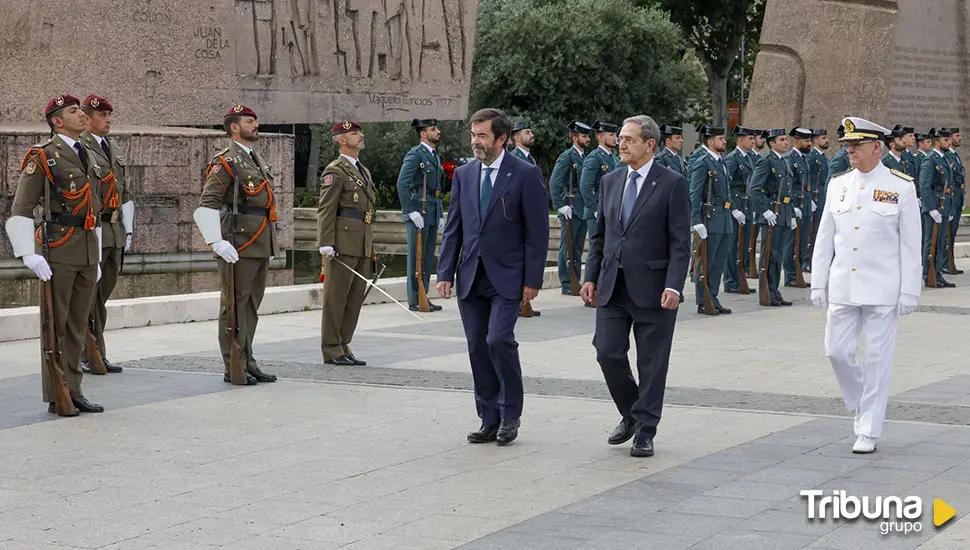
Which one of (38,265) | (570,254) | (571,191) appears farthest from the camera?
(570,254)

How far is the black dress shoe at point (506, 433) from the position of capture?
8328 millimetres

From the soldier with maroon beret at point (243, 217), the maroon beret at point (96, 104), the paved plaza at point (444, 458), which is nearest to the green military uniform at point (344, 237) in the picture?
the paved plaza at point (444, 458)

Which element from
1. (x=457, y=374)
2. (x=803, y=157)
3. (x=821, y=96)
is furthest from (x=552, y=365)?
(x=821, y=96)

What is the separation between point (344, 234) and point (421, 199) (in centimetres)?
448

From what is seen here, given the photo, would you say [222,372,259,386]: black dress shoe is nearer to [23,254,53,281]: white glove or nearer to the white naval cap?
[23,254,53,281]: white glove

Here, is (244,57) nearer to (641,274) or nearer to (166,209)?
(166,209)

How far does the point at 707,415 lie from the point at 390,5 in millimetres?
17367

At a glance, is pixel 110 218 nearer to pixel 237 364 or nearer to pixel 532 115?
pixel 237 364

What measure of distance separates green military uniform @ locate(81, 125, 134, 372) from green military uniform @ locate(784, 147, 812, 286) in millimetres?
9831

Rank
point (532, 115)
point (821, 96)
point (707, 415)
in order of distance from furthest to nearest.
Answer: point (532, 115), point (821, 96), point (707, 415)

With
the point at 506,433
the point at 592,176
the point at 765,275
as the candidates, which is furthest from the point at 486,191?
the point at 765,275

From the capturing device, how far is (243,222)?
1094 cm

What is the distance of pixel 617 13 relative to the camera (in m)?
43.0

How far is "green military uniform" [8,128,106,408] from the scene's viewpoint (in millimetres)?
9445
